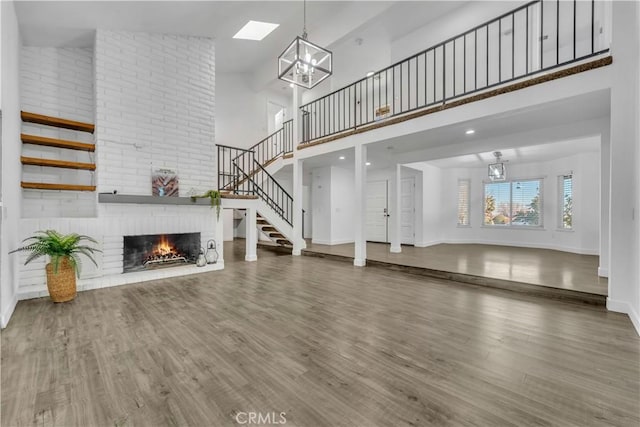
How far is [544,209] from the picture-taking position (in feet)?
25.8

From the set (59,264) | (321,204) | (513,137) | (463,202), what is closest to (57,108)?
(59,264)

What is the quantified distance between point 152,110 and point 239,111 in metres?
4.90

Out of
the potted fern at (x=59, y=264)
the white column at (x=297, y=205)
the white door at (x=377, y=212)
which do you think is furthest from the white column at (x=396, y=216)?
the potted fern at (x=59, y=264)

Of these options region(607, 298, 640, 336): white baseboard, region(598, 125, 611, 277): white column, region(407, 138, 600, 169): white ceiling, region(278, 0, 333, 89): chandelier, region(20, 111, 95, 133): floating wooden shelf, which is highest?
region(278, 0, 333, 89): chandelier

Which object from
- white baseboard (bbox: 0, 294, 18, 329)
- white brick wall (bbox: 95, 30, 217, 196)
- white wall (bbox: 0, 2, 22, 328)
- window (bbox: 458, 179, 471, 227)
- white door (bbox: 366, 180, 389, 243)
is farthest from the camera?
window (bbox: 458, 179, 471, 227)

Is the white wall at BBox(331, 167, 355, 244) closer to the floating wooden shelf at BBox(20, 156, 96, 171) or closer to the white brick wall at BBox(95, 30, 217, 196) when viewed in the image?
the white brick wall at BBox(95, 30, 217, 196)

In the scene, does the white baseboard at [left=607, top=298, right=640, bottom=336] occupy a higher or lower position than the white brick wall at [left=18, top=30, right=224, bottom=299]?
lower

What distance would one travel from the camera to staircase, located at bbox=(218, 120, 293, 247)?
22.8 ft

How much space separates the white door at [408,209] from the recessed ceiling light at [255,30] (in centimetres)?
548

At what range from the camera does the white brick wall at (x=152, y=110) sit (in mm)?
4316

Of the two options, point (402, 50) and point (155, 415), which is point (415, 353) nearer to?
point (155, 415)

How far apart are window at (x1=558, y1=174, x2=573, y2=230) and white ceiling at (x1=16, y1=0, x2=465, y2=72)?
17.7 feet

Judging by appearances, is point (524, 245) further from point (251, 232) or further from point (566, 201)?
point (251, 232)

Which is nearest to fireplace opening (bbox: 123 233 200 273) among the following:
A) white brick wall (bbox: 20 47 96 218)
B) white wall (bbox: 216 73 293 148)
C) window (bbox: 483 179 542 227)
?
white brick wall (bbox: 20 47 96 218)
